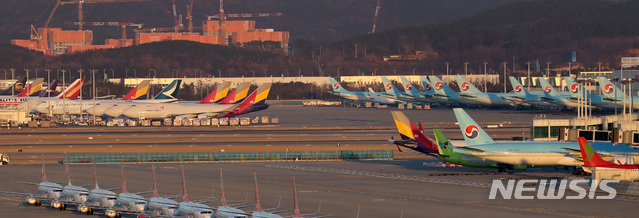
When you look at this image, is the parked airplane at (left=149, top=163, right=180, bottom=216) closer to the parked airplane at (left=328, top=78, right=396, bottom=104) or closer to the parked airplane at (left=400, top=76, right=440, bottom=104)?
the parked airplane at (left=400, top=76, right=440, bottom=104)

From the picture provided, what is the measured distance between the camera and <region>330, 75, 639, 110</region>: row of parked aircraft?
132m

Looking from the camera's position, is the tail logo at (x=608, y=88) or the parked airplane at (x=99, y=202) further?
Answer: the tail logo at (x=608, y=88)

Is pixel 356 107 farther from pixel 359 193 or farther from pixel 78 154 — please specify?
pixel 359 193

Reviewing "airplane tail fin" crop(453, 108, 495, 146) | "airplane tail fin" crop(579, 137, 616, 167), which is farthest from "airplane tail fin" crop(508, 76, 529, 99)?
"airplane tail fin" crop(579, 137, 616, 167)

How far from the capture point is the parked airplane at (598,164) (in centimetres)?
5291

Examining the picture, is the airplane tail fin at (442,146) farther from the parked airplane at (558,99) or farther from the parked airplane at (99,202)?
the parked airplane at (558,99)

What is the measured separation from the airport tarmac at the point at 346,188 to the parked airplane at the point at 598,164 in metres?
3.40

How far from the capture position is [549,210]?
45500 mm

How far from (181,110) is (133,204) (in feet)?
264

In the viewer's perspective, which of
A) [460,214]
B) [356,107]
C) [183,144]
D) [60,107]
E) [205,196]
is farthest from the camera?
[356,107]

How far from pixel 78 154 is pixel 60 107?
2334 inches

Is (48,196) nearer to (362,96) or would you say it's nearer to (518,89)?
(518,89)

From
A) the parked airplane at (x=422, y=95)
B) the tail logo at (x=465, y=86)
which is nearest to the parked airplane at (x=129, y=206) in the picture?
the tail logo at (x=465, y=86)

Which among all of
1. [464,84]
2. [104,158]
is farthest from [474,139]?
[464,84]
